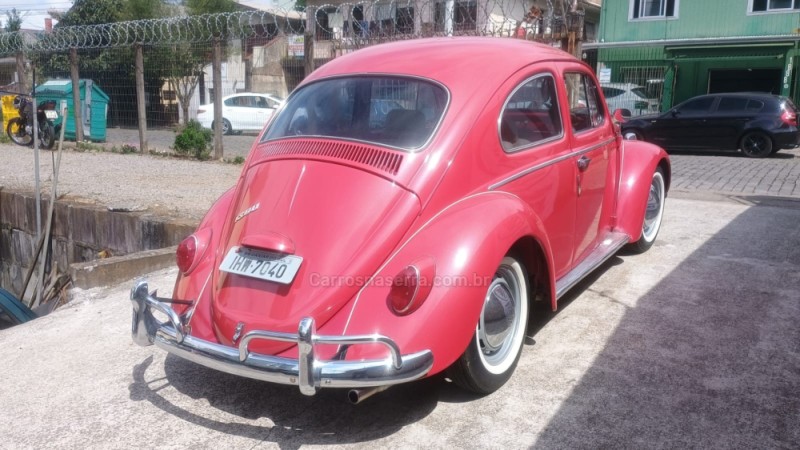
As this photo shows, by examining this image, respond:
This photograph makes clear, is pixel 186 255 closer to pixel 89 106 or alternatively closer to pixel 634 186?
pixel 634 186

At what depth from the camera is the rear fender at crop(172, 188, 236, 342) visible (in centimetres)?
328

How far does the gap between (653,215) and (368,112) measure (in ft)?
10.7

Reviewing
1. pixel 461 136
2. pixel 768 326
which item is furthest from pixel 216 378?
pixel 768 326

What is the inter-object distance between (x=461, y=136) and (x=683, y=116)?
13428 millimetres

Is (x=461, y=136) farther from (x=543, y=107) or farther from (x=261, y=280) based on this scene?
(x=261, y=280)

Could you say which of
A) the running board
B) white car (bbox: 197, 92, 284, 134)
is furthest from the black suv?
white car (bbox: 197, 92, 284, 134)

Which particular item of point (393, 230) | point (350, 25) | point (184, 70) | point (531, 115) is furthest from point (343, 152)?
point (184, 70)

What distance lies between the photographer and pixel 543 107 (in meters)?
4.25

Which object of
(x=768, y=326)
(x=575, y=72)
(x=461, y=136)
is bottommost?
(x=768, y=326)

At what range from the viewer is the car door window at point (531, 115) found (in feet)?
12.6

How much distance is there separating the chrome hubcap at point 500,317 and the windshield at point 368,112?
811mm

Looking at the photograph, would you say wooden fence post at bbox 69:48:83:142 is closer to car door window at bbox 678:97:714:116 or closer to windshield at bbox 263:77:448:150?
windshield at bbox 263:77:448:150

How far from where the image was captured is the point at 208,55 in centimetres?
1478

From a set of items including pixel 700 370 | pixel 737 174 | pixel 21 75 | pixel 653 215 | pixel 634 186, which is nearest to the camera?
pixel 700 370
